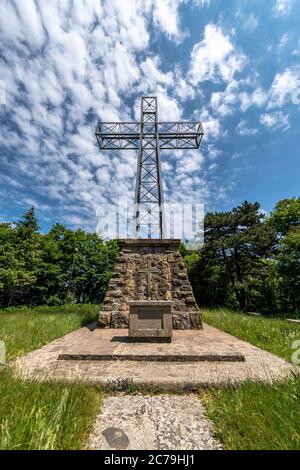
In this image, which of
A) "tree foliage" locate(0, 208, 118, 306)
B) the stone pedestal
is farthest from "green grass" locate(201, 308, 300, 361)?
"tree foliage" locate(0, 208, 118, 306)

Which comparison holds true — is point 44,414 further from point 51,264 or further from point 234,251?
point 51,264

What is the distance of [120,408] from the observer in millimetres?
2328

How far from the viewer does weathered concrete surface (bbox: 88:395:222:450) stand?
1768 millimetres

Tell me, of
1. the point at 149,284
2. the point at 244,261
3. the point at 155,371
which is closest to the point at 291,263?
A: the point at 244,261

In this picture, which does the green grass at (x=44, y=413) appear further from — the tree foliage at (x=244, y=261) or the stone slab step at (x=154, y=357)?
the tree foliage at (x=244, y=261)

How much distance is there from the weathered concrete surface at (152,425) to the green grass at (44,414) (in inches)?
5.9

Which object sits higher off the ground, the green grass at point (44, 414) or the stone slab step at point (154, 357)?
the green grass at point (44, 414)

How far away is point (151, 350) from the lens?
3912mm

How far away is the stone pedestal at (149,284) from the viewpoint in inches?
247

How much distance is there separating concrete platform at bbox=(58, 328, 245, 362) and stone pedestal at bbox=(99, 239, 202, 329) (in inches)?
53.1

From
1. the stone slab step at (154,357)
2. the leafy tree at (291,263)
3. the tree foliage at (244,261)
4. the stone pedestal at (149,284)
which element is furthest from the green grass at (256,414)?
the tree foliage at (244,261)

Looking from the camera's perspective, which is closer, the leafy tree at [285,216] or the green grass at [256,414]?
the green grass at [256,414]

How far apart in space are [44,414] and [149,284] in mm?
4397
